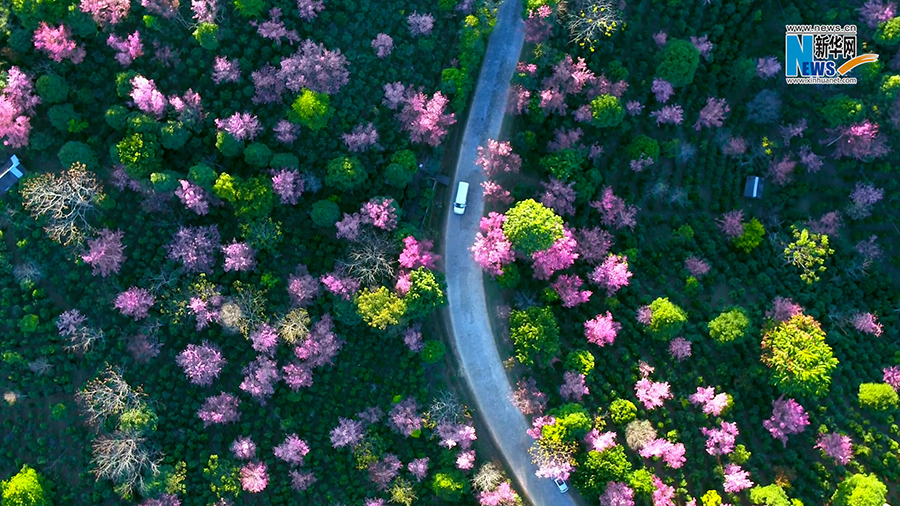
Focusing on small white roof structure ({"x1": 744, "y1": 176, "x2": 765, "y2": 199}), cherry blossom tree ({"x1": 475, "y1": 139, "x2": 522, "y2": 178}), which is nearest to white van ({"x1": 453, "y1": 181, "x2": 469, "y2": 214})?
Answer: cherry blossom tree ({"x1": 475, "y1": 139, "x2": 522, "y2": 178})

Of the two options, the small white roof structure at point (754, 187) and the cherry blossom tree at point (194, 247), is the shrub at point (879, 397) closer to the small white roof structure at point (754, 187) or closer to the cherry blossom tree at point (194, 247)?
the small white roof structure at point (754, 187)

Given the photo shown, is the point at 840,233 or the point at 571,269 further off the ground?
the point at 840,233

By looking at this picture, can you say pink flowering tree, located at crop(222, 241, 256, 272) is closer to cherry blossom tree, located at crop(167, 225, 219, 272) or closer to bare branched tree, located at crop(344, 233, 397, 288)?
cherry blossom tree, located at crop(167, 225, 219, 272)

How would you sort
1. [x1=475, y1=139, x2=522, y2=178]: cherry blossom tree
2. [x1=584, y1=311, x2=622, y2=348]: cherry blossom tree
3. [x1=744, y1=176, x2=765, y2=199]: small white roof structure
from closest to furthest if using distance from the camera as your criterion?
[x1=584, y1=311, x2=622, y2=348]: cherry blossom tree
[x1=475, y1=139, x2=522, y2=178]: cherry blossom tree
[x1=744, y1=176, x2=765, y2=199]: small white roof structure

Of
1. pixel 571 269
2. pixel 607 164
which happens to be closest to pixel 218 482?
pixel 571 269

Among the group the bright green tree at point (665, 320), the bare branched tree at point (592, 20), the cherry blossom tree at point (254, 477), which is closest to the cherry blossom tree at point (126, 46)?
the cherry blossom tree at point (254, 477)

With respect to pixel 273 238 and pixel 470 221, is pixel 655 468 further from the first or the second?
pixel 273 238

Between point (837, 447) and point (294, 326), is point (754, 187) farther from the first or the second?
point (294, 326)
